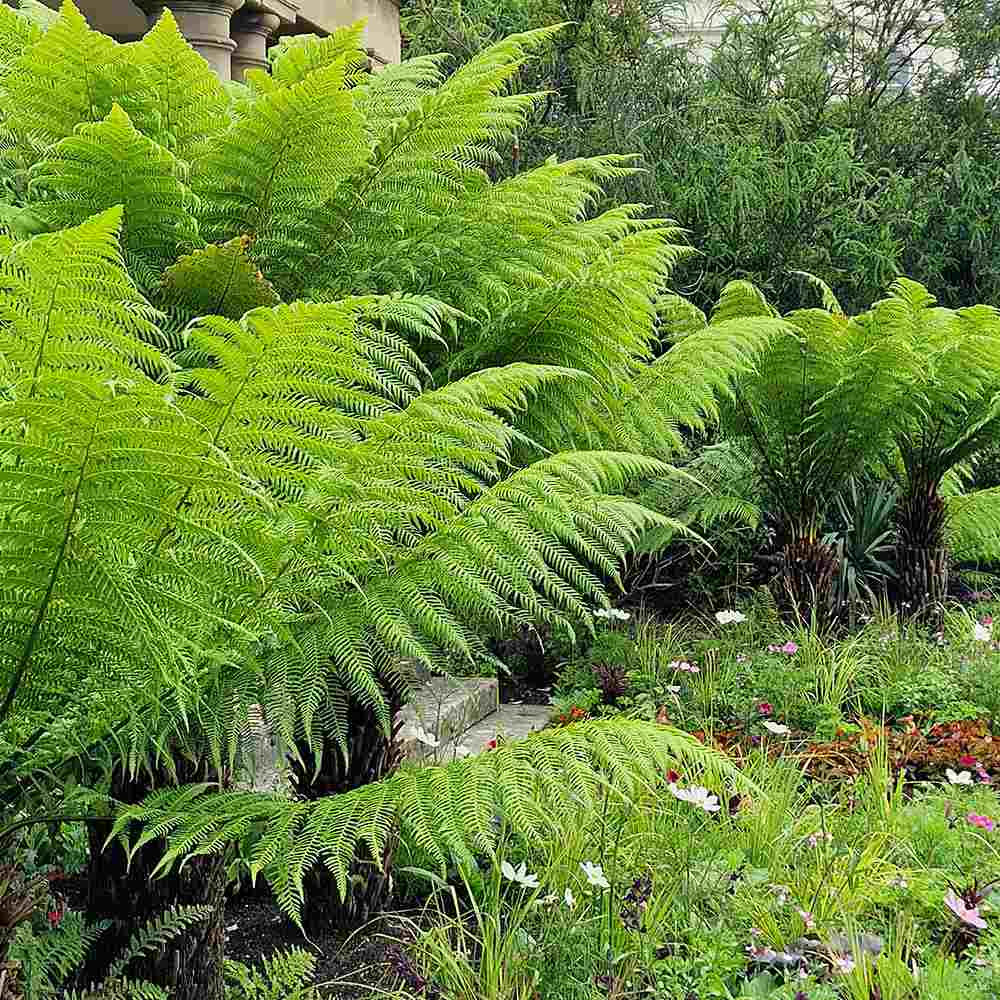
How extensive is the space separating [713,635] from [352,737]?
2832 millimetres

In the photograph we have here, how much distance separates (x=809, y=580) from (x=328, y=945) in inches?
118

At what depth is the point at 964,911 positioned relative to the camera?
227 cm

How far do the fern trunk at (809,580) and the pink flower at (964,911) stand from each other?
2499mm

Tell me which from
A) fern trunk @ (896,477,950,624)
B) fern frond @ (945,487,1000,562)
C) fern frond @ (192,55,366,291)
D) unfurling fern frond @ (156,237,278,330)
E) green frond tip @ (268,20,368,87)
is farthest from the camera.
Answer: fern frond @ (945,487,1000,562)

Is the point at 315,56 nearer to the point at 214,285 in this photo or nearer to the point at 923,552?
the point at 214,285

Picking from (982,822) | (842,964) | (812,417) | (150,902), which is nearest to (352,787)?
(150,902)

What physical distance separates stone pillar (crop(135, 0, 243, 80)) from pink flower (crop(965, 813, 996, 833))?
4.41m

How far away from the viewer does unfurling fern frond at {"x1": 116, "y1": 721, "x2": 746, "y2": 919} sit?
5.13 ft

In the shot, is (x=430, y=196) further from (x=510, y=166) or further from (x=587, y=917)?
(x=510, y=166)

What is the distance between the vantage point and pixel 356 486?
1505 mm

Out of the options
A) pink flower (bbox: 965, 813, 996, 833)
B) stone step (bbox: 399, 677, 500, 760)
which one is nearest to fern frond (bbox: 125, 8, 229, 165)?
stone step (bbox: 399, 677, 500, 760)

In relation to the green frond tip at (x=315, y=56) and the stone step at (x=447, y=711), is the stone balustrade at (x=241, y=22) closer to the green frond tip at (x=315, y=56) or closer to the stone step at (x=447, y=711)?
the stone step at (x=447, y=711)

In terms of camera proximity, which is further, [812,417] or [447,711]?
[812,417]

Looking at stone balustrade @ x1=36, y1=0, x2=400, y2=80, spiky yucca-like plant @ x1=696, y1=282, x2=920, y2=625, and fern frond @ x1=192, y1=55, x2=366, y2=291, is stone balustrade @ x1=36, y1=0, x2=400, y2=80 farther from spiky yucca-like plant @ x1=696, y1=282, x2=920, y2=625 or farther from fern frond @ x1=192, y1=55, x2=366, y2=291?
fern frond @ x1=192, y1=55, x2=366, y2=291
